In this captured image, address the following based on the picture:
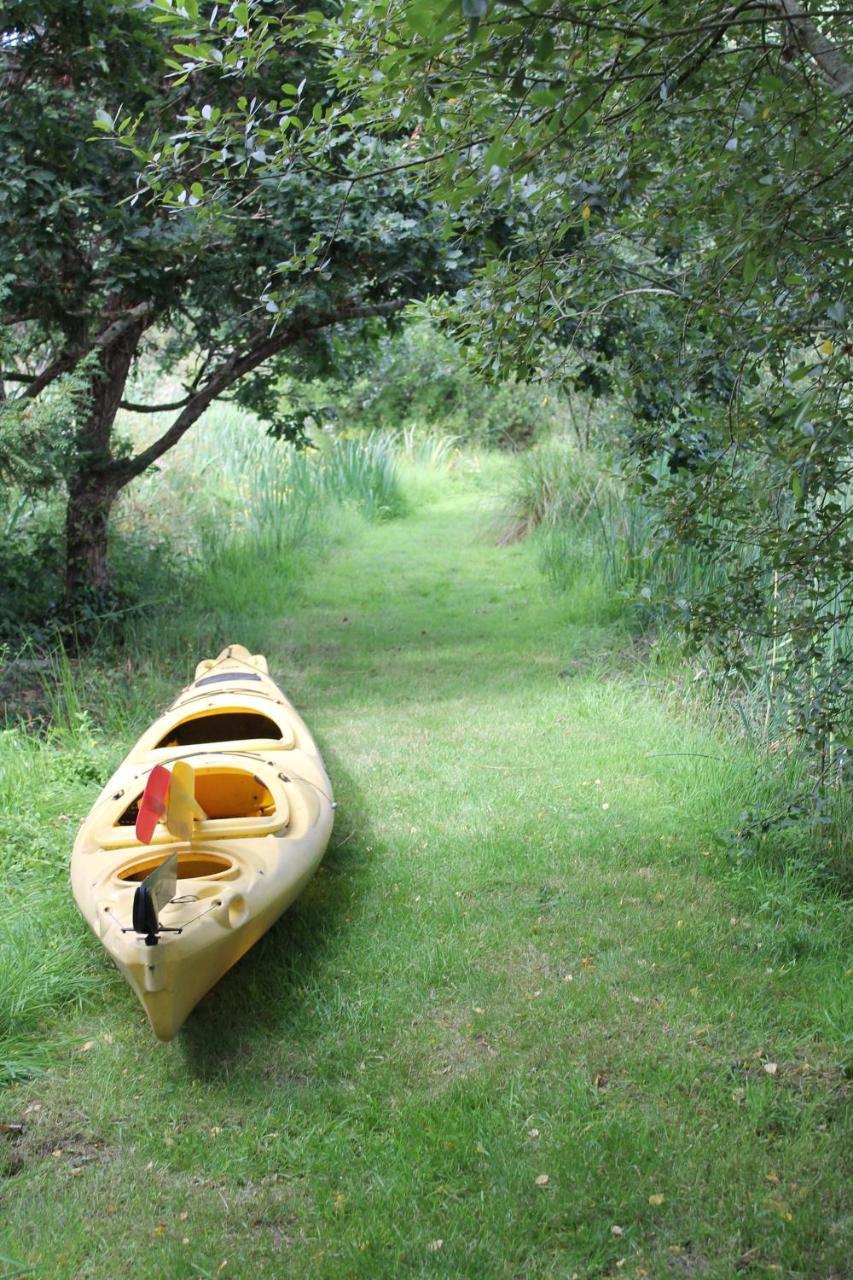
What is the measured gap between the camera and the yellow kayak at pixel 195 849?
321 centimetres

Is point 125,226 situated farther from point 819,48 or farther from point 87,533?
point 819,48

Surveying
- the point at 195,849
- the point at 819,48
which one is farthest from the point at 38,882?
the point at 819,48

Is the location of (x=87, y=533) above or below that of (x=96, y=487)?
below

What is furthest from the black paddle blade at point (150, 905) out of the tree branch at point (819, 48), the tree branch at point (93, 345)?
the tree branch at point (93, 345)

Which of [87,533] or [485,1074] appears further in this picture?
[87,533]

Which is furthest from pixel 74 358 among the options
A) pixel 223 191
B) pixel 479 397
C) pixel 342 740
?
pixel 479 397

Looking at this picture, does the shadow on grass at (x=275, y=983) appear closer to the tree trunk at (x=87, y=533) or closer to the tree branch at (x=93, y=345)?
the tree trunk at (x=87, y=533)

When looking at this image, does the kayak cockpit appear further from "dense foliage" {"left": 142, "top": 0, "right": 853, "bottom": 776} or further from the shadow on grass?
"dense foliage" {"left": 142, "top": 0, "right": 853, "bottom": 776}

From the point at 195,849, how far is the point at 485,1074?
1.18 metres

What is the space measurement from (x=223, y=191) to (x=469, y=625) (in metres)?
5.72

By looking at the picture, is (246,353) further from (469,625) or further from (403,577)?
(403,577)

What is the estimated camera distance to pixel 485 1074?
3.36 m

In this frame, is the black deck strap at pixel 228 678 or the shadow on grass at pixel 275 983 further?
the black deck strap at pixel 228 678

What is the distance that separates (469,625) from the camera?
9445mm
